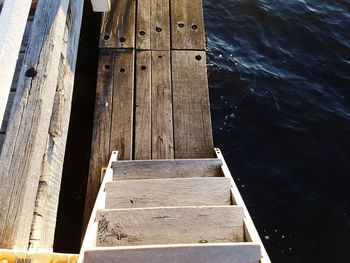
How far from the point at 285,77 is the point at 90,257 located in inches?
228

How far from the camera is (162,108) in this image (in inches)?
163

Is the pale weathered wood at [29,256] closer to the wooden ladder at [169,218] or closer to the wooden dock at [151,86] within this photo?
the wooden ladder at [169,218]

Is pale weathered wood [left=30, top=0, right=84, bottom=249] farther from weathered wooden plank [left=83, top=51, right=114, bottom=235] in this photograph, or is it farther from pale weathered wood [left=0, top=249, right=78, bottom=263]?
weathered wooden plank [left=83, top=51, right=114, bottom=235]

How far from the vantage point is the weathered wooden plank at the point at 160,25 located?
460 cm

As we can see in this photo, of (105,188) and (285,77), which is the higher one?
(105,188)

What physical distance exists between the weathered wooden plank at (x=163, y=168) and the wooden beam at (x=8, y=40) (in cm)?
195

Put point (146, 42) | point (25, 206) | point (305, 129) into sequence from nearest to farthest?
point (25, 206) → point (146, 42) → point (305, 129)

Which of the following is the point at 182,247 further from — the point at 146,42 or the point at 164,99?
the point at 146,42

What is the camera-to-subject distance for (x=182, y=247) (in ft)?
7.56

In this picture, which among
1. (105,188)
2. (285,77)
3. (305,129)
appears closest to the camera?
(105,188)

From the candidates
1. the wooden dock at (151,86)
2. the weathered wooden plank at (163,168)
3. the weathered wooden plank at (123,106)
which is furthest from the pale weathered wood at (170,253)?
the weathered wooden plank at (123,106)

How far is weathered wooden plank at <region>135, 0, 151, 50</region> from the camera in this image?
4.59 metres

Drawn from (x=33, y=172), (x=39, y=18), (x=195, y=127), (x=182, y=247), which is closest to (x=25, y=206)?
(x=33, y=172)

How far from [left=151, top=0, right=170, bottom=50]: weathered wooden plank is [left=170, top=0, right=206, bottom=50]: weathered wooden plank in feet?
0.23
